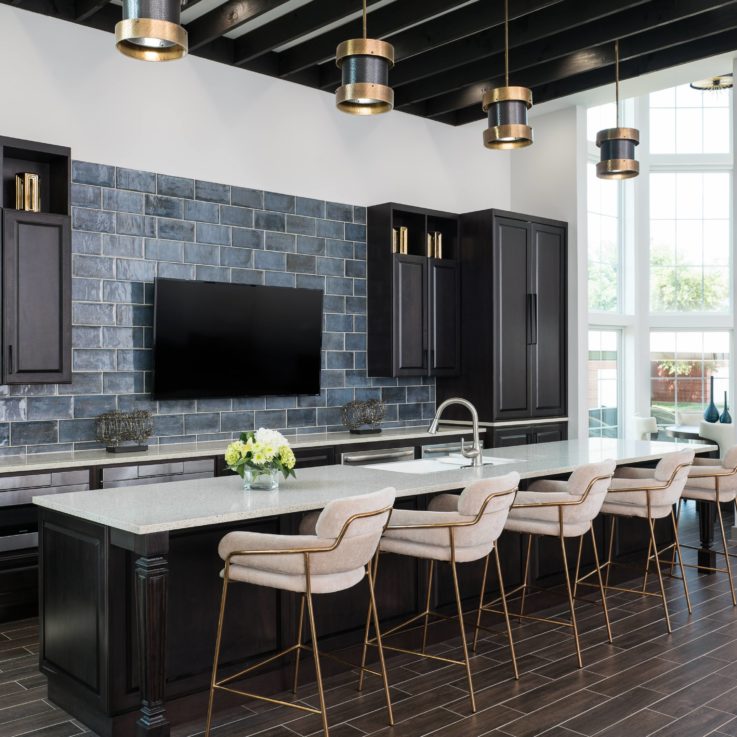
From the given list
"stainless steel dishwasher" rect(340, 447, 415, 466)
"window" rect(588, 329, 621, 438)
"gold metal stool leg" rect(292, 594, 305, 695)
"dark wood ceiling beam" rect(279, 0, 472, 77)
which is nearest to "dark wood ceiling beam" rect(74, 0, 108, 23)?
"dark wood ceiling beam" rect(279, 0, 472, 77)

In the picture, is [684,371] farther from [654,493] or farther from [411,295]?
[654,493]

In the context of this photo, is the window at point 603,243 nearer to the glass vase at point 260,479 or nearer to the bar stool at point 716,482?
the bar stool at point 716,482

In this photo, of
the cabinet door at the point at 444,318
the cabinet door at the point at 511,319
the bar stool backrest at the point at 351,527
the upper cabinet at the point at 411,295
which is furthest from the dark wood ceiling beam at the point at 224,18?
the bar stool backrest at the point at 351,527

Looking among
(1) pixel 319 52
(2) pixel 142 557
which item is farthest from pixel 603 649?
(1) pixel 319 52

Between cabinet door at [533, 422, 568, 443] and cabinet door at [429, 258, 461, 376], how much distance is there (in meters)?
0.92

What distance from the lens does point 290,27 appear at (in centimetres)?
575

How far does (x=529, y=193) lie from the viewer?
8.12m

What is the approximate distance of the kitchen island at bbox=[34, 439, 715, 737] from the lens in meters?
2.95

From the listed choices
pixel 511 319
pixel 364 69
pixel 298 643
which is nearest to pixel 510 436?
pixel 511 319

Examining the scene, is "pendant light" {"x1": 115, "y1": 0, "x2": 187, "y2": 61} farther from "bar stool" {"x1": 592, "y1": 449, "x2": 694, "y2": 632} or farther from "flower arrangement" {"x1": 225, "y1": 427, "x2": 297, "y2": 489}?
"bar stool" {"x1": 592, "y1": 449, "x2": 694, "y2": 632}

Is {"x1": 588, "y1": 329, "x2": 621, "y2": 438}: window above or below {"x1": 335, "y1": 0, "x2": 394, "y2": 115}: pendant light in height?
below

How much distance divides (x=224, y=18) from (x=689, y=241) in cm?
614

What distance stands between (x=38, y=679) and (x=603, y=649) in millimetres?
2698

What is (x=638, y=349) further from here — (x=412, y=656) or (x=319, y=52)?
(x=412, y=656)
